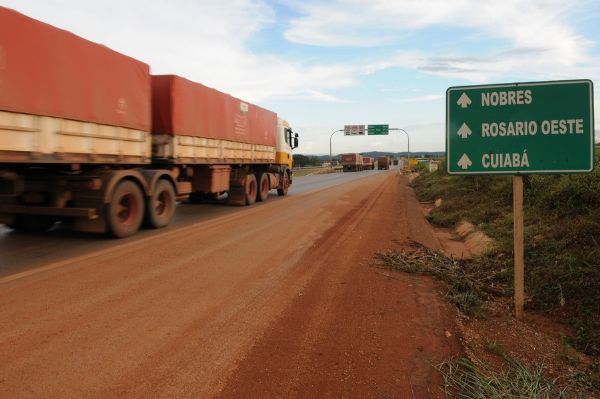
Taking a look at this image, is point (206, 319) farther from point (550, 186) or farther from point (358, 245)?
point (550, 186)

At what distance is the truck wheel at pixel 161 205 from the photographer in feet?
32.6

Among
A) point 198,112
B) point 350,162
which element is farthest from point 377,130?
point 198,112

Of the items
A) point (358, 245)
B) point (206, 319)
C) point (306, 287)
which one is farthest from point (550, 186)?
point (206, 319)

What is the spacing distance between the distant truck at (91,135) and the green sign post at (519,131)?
19.3 ft

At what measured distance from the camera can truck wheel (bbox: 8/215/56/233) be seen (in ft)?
30.1

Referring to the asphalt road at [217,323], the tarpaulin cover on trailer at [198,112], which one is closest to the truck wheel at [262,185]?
the tarpaulin cover on trailer at [198,112]

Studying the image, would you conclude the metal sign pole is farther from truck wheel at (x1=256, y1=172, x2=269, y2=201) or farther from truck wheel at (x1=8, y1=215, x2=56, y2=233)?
truck wheel at (x1=256, y1=172, x2=269, y2=201)

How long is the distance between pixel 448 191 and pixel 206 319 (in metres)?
14.9

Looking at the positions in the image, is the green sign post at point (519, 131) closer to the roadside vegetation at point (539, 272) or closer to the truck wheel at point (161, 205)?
the roadside vegetation at point (539, 272)

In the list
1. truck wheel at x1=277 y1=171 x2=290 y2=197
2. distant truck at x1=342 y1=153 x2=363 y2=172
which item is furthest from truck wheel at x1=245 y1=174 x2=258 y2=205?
distant truck at x1=342 y1=153 x2=363 y2=172

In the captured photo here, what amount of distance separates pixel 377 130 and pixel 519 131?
62794 mm

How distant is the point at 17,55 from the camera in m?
6.54

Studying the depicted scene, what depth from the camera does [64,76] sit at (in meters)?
7.41

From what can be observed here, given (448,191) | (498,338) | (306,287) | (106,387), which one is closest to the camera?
(106,387)
